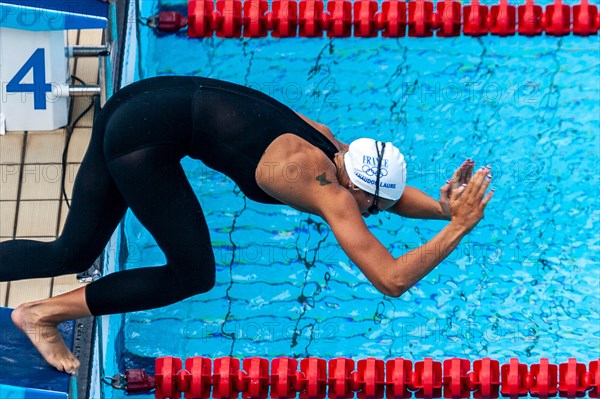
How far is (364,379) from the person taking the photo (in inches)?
152

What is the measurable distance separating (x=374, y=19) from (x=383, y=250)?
2.49 metres

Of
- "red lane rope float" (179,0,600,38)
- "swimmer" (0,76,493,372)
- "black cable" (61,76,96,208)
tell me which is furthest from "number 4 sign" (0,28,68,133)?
"swimmer" (0,76,493,372)

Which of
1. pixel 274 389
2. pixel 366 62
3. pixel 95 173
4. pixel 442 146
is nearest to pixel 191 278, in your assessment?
pixel 95 173

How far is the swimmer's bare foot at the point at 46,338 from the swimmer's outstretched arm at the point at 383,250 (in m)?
0.90

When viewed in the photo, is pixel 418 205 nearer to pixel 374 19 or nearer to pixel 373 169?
pixel 373 169

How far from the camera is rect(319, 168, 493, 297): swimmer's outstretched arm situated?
2.99 meters

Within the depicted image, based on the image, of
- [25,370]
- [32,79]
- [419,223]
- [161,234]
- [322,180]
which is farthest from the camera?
[419,223]

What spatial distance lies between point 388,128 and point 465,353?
1223 mm

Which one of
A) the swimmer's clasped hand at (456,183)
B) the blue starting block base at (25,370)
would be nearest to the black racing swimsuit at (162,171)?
the blue starting block base at (25,370)

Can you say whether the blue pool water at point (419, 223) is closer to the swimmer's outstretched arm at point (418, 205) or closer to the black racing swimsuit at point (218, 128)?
the swimmer's outstretched arm at point (418, 205)

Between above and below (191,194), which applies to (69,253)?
below

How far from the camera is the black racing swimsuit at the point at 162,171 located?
3.15 meters

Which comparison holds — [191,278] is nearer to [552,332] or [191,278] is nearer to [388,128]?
[552,332]

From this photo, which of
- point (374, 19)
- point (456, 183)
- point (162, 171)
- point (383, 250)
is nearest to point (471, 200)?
point (456, 183)
